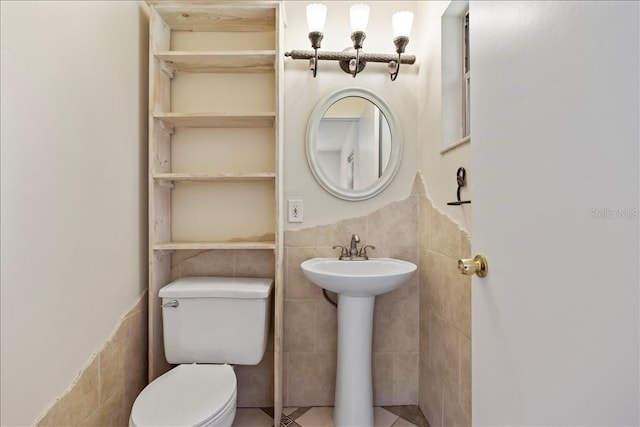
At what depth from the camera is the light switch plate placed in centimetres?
180

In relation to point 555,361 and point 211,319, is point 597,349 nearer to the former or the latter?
point 555,361

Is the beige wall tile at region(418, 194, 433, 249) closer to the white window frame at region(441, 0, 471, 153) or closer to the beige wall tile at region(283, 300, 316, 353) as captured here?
the white window frame at region(441, 0, 471, 153)

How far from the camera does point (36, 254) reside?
98 centimetres

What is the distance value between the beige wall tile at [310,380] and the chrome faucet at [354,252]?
1.85 ft

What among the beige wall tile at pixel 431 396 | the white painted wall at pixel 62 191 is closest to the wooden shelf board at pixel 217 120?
the white painted wall at pixel 62 191

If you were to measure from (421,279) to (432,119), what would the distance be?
846 mm

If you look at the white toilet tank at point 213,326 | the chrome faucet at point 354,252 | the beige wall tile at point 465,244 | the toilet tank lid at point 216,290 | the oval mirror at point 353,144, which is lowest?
the white toilet tank at point 213,326

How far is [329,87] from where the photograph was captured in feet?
5.97

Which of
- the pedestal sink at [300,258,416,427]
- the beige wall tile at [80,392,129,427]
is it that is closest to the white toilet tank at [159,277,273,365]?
the beige wall tile at [80,392,129,427]

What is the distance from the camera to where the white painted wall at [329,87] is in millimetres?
1813

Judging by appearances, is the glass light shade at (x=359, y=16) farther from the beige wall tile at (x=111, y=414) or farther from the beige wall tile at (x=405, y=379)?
the beige wall tile at (x=111, y=414)

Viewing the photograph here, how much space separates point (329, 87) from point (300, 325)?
52.3 inches

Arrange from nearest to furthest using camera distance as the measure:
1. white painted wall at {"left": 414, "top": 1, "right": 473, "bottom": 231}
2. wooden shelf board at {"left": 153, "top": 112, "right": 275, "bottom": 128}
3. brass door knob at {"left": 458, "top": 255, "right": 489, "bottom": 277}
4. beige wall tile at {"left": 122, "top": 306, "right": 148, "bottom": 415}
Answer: brass door knob at {"left": 458, "top": 255, "right": 489, "bottom": 277} → white painted wall at {"left": 414, "top": 1, "right": 473, "bottom": 231} → beige wall tile at {"left": 122, "top": 306, "right": 148, "bottom": 415} → wooden shelf board at {"left": 153, "top": 112, "right": 275, "bottom": 128}

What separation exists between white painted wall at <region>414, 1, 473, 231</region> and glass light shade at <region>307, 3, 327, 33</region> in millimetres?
546
